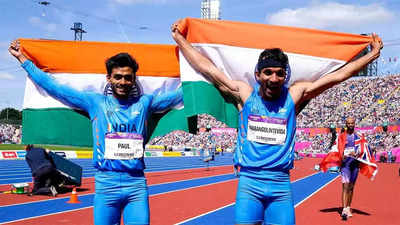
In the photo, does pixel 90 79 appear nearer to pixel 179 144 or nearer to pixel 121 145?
pixel 121 145

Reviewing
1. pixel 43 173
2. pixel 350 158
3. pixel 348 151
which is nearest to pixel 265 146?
pixel 348 151

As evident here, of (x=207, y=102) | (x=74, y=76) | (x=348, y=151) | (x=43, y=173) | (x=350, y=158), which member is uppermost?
(x=74, y=76)

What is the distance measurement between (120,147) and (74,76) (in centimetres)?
141

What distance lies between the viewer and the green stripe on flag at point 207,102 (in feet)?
12.5

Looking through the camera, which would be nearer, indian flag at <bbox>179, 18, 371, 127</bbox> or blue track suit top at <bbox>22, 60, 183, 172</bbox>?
blue track suit top at <bbox>22, 60, 183, 172</bbox>

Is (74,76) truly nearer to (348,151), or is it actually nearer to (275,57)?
(275,57)

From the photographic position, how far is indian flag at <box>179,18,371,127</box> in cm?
385

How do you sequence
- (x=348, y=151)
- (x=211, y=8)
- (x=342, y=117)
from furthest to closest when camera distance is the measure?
(x=211, y=8), (x=342, y=117), (x=348, y=151)

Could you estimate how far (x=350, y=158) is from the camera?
7688 mm

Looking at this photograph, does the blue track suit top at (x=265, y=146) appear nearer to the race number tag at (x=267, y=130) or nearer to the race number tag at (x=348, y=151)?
the race number tag at (x=267, y=130)

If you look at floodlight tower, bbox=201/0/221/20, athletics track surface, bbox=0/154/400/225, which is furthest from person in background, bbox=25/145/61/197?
floodlight tower, bbox=201/0/221/20

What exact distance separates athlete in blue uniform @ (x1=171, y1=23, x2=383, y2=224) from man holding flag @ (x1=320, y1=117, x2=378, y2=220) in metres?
4.86

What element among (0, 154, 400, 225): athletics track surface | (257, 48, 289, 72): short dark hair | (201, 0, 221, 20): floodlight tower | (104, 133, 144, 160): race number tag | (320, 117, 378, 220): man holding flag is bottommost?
(0, 154, 400, 225): athletics track surface

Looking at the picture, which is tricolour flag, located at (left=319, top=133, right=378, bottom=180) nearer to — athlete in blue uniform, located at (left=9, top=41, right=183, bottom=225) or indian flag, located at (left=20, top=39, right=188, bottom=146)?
indian flag, located at (left=20, top=39, right=188, bottom=146)
